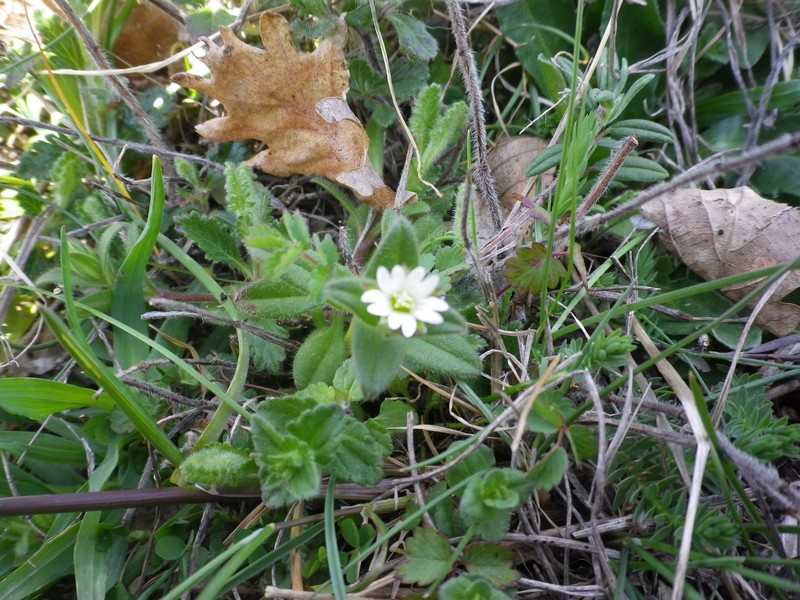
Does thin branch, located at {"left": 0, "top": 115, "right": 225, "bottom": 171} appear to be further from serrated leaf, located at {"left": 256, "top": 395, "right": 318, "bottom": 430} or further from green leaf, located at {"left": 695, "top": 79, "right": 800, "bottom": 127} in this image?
green leaf, located at {"left": 695, "top": 79, "right": 800, "bottom": 127}

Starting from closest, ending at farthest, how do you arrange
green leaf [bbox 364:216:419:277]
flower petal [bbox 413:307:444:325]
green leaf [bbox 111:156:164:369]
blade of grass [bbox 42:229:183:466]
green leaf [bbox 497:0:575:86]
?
flower petal [bbox 413:307:444:325] → green leaf [bbox 364:216:419:277] → blade of grass [bbox 42:229:183:466] → green leaf [bbox 111:156:164:369] → green leaf [bbox 497:0:575:86]

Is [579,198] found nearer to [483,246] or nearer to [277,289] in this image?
[483,246]

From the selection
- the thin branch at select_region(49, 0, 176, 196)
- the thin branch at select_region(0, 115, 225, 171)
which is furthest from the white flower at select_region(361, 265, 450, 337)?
the thin branch at select_region(49, 0, 176, 196)

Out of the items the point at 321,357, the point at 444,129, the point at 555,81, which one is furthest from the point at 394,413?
the point at 555,81

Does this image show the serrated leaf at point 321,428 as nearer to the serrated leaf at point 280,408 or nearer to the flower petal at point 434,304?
the serrated leaf at point 280,408

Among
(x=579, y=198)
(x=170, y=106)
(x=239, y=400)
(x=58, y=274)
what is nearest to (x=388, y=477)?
(x=239, y=400)
